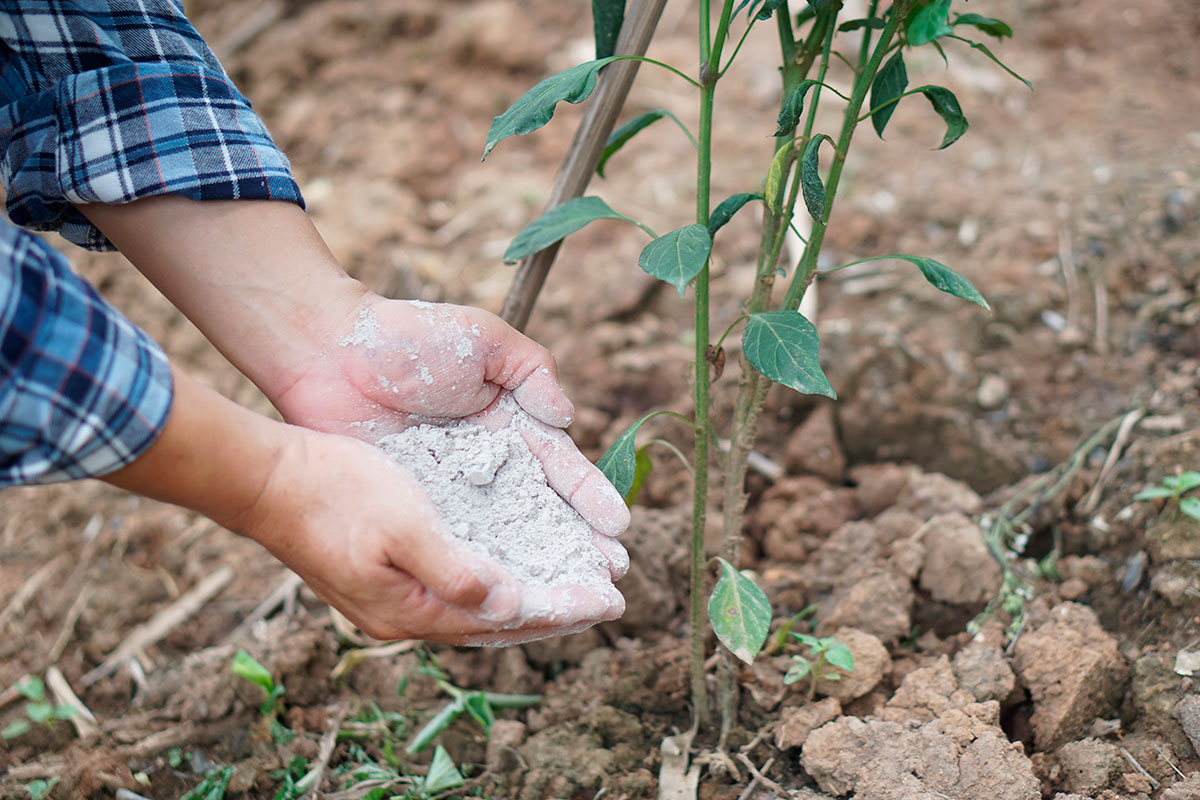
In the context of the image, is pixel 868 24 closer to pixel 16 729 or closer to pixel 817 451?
pixel 817 451

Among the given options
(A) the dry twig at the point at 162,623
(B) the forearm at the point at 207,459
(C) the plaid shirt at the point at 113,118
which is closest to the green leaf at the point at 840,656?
(B) the forearm at the point at 207,459

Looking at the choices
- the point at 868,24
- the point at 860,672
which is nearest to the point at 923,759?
the point at 860,672

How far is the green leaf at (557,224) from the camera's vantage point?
4.22 ft

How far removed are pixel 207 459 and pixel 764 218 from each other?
0.85 m

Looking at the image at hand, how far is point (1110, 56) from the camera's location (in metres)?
3.28

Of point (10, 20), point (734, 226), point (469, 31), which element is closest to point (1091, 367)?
point (734, 226)

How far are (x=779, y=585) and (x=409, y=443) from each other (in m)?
0.84

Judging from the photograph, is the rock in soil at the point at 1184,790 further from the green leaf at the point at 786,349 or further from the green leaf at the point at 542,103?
the green leaf at the point at 542,103

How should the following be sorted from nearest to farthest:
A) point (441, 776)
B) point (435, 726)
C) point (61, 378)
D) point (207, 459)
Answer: point (61, 378) → point (207, 459) → point (441, 776) → point (435, 726)

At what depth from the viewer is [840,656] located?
4.36ft

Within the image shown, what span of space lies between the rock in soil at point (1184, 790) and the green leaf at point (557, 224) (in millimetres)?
1169

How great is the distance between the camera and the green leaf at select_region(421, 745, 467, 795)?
55.7 inches

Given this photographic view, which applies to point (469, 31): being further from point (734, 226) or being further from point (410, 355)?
point (410, 355)

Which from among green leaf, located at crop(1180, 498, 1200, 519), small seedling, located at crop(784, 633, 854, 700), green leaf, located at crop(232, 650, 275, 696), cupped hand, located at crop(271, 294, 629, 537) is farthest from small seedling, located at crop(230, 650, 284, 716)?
green leaf, located at crop(1180, 498, 1200, 519)
